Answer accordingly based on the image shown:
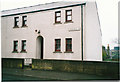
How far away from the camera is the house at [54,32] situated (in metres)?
16.0

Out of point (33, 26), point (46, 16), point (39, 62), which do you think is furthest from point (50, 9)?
point (39, 62)

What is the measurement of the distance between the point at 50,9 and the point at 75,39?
4.74 m

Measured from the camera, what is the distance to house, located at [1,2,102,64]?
1602 centimetres

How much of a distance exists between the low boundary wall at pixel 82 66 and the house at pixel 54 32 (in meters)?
2.24

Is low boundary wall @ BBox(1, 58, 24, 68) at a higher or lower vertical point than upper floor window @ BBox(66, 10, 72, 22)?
lower

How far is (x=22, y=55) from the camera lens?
1938 centimetres

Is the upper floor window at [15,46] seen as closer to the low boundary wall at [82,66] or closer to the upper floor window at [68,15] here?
the low boundary wall at [82,66]

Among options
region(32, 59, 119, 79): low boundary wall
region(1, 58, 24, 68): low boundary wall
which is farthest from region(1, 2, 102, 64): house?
region(32, 59, 119, 79): low boundary wall

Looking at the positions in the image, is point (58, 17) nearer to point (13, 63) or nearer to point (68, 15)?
point (68, 15)

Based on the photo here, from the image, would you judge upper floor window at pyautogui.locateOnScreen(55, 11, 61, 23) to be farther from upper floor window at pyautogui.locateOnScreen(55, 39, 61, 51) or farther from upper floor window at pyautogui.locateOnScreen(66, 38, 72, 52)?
upper floor window at pyautogui.locateOnScreen(66, 38, 72, 52)

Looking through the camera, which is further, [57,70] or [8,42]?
[8,42]

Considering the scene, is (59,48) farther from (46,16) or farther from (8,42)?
(8,42)

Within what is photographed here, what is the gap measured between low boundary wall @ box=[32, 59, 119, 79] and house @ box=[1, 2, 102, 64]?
7.34 ft

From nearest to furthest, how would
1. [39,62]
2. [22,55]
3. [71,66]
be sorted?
[71,66]
[39,62]
[22,55]
